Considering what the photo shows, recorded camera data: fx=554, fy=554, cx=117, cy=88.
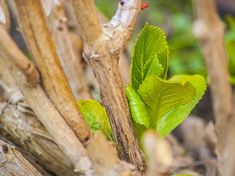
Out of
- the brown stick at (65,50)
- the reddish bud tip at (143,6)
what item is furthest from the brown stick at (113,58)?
the brown stick at (65,50)

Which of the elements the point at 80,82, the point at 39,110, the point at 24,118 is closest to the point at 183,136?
the point at 80,82

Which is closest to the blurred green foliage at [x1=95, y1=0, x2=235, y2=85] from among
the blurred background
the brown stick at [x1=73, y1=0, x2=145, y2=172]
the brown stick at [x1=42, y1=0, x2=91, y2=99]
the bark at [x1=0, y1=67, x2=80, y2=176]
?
the blurred background

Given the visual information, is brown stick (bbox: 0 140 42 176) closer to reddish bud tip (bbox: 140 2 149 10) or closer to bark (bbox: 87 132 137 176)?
bark (bbox: 87 132 137 176)

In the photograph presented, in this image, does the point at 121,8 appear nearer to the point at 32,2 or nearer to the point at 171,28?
the point at 32,2

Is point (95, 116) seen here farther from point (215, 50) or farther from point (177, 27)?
point (177, 27)

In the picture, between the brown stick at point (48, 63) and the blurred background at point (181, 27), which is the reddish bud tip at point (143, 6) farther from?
the blurred background at point (181, 27)

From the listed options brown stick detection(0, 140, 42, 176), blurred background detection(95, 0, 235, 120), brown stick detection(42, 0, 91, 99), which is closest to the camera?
brown stick detection(0, 140, 42, 176)
